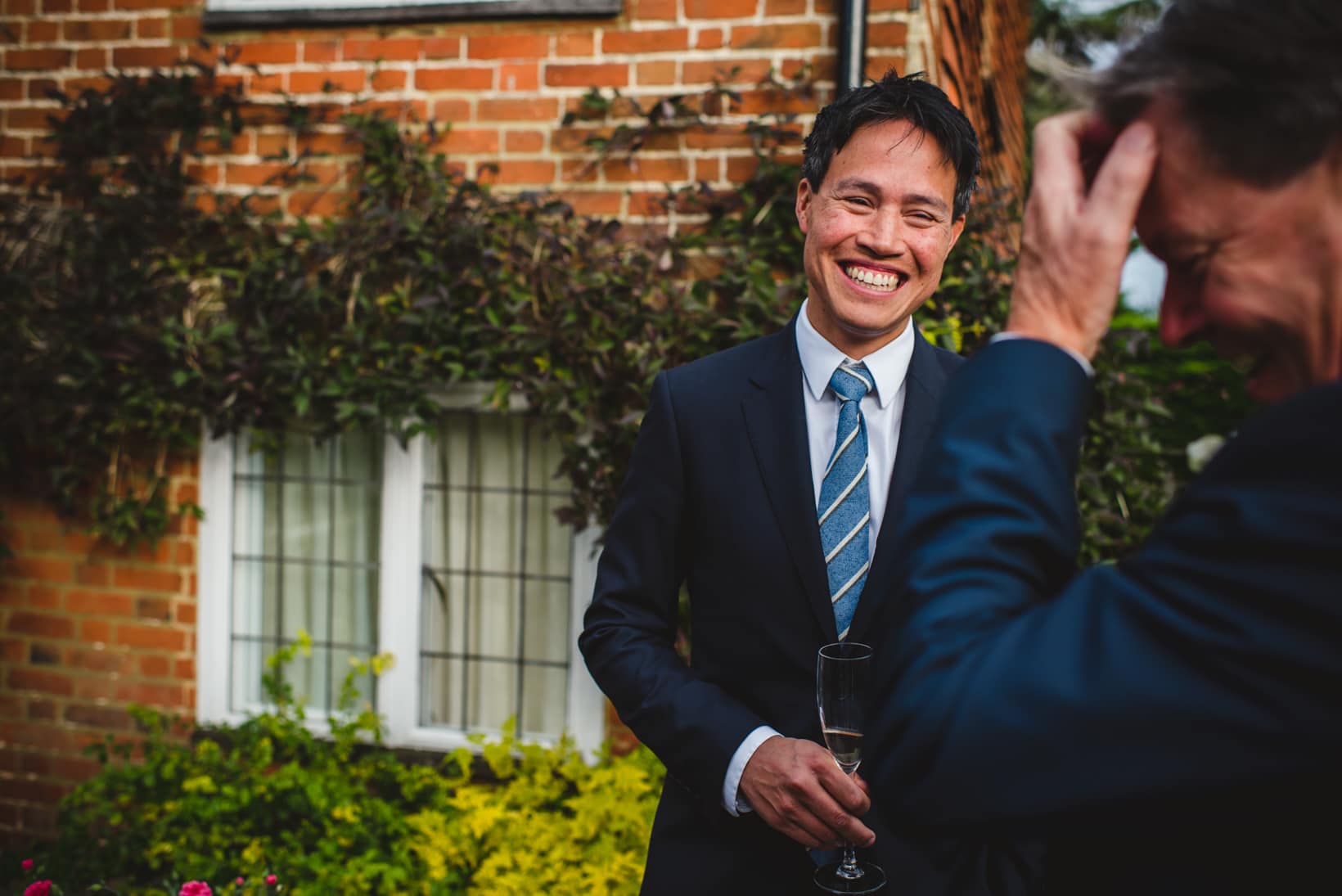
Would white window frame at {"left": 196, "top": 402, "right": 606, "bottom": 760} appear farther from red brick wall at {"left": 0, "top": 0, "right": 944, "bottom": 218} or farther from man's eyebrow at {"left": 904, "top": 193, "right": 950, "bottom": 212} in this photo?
man's eyebrow at {"left": 904, "top": 193, "right": 950, "bottom": 212}

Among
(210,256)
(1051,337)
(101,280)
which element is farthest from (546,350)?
(1051,337)

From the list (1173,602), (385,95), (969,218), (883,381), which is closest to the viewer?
(1173,602)

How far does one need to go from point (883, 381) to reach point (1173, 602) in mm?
1231

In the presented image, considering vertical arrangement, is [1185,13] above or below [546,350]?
above

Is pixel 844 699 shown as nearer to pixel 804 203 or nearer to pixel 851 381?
pixel 851 381

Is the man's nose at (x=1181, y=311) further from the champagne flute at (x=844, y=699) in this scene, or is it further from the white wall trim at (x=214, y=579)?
the white wall trim at (x=214, y=579)

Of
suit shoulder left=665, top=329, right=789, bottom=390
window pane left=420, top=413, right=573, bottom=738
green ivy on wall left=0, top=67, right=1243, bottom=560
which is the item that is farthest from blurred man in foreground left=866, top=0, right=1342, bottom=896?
window pane left=420, top=413, right=573, bottom=738

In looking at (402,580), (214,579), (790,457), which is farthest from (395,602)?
(790,457)

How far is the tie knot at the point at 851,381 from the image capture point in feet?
6.13

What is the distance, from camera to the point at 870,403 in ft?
6.22

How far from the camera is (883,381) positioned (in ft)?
6.21

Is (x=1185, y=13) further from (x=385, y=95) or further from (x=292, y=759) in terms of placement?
(x=292, y=759)

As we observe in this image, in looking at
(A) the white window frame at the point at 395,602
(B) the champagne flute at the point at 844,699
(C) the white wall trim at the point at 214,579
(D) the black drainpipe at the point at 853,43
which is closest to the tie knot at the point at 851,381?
(B) the champagne flute at the point at 844,699

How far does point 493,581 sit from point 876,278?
7.02 feet
